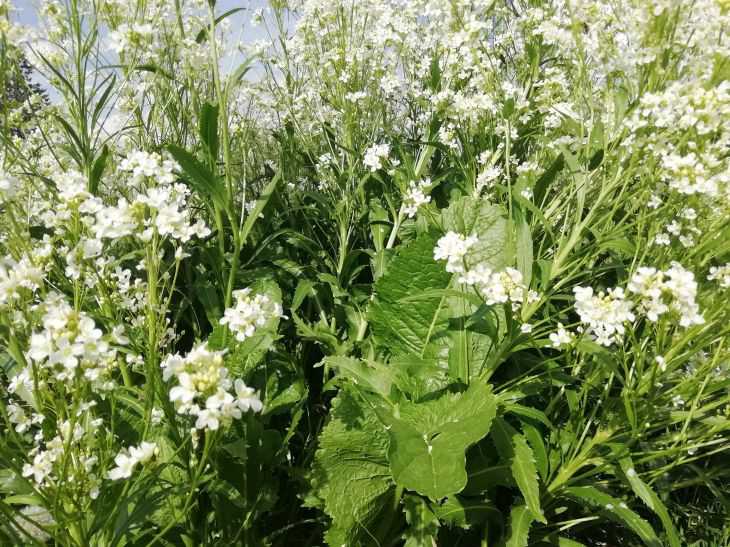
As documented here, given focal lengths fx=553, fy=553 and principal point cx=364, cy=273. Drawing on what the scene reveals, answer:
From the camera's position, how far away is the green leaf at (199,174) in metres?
1.79

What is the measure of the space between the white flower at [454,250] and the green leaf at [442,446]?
1.40 feet

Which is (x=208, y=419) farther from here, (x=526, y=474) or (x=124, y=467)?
(x=526, y=474)

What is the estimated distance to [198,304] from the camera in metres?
2.81

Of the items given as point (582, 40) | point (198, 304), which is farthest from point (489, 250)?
point (198, 304)

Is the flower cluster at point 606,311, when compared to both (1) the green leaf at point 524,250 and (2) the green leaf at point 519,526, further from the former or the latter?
(2) the green leaf at point 519,526

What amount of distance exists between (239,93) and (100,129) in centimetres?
162

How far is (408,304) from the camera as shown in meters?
2.40

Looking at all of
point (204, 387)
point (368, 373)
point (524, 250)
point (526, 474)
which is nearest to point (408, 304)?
point (368, 373)

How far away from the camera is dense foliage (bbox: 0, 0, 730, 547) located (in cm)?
149

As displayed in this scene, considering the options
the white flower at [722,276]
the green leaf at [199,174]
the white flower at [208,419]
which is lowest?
the white flower at [722,276]

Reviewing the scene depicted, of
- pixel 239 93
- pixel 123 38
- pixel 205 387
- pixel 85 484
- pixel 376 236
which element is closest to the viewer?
pixel 205 387

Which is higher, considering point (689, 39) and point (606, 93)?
point (689, 39)

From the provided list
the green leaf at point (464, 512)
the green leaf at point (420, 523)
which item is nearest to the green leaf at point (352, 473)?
the green leaf at point (420, 523)

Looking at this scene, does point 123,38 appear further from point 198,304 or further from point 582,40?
point 582,40
